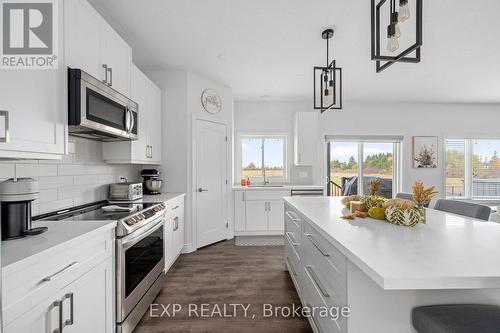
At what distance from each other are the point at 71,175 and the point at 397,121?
5681mm

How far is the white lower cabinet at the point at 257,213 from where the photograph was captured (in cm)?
416

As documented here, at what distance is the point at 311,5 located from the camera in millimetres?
2059

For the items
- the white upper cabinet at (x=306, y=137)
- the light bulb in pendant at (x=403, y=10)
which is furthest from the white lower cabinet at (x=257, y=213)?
the light bulb in pendant at (x=403, y=10)

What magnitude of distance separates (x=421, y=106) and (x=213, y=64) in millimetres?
4577

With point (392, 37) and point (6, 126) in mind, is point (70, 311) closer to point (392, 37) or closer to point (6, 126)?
point (6, 126)

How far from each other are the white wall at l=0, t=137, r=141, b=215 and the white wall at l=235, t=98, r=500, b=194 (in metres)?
2.92

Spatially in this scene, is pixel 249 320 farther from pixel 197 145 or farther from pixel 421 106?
pixel 421 106

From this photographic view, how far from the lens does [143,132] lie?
112 inches

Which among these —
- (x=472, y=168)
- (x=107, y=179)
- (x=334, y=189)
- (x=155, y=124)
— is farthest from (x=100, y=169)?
(x=472, y=168)

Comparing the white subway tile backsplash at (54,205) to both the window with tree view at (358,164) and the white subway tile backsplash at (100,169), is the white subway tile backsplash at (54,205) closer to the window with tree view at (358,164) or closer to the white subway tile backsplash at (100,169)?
the white subway tile backsplash at (100,169)

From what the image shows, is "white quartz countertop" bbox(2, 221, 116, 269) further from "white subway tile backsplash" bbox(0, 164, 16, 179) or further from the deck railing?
the deck railing

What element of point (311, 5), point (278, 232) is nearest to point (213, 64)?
point (311, 5)

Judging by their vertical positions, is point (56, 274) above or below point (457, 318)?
above

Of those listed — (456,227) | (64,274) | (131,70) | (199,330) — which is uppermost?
(131,70)
